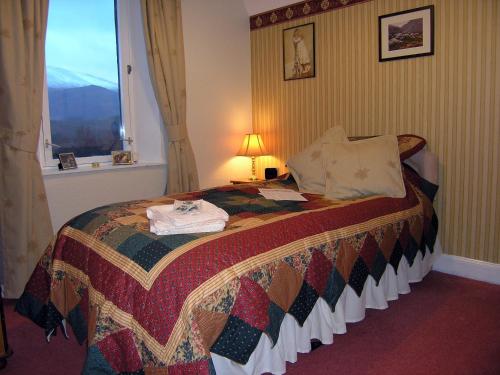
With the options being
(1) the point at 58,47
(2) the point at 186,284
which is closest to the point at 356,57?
(1) the point at 58,47

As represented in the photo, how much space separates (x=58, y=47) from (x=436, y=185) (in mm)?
3012

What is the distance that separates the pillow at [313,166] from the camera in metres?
2.98

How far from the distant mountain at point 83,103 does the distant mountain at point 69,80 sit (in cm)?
3

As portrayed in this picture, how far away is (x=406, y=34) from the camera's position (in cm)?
314

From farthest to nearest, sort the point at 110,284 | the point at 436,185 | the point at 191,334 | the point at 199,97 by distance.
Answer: the point at 199,97 → the point at 436,185 → the point at 110,284 → the point at 191,334

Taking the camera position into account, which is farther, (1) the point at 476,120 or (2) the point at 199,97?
(2) the point at 199,97

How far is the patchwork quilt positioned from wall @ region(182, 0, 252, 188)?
157cm

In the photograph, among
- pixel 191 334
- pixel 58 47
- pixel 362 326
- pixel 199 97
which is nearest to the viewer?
pixel 191 334

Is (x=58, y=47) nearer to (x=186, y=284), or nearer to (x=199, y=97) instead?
(x=199, y=97)

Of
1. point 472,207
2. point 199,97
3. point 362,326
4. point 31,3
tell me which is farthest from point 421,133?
point 31,3

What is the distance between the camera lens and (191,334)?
148 centimetres

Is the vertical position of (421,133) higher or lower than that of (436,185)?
higher

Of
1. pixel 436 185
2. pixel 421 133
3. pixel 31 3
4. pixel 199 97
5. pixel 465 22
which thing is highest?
pixel 31 3

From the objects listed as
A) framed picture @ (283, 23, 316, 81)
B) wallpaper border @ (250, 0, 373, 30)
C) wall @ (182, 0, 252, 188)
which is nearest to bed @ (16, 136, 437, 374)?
wall @ (182, 0, 252, 188)
